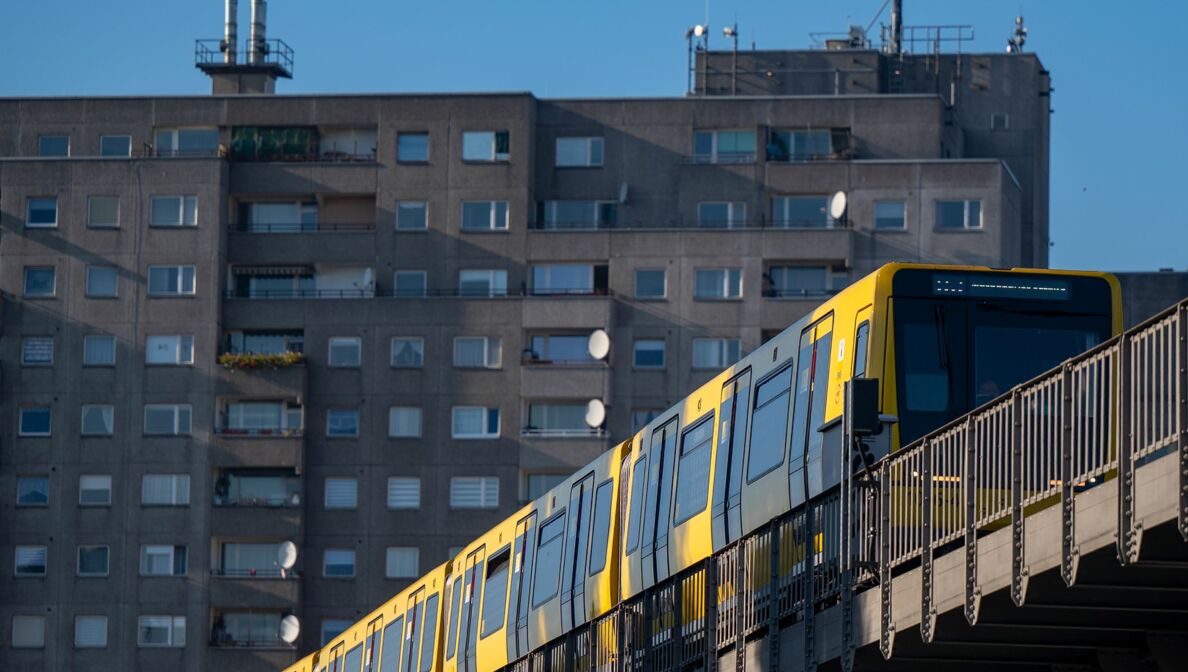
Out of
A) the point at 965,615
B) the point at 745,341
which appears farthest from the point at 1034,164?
the point at 965,615

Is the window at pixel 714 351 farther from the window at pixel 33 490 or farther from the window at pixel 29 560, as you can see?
the window at pixel 29 560

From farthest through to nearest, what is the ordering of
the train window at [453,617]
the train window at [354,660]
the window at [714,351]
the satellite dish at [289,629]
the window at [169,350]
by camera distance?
1. the window at [169,350]
2. the window at [714,351]
3. the satellite dish at [289,629]
4. the train window at [354,660]
5. the train window at [453,617]

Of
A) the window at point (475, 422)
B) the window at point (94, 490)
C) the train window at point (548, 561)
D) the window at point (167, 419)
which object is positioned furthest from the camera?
the window at point (94, 490)

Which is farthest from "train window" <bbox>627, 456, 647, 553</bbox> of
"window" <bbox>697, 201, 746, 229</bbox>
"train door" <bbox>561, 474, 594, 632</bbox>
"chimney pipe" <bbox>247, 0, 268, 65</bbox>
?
"chimney pipe" <bbox>247, 0, 268, 65</bbox>

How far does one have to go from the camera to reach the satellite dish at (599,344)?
65750 millimetres

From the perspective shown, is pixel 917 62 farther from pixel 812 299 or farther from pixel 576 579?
pixel 576 579

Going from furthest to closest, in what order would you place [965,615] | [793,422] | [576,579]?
1. [576,579]
2. [793,422]
3. [965,615]

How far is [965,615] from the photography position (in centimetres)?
1571

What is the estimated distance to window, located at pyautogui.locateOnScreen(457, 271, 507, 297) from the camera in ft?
225

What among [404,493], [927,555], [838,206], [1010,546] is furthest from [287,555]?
[1010,546]

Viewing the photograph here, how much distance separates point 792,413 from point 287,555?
153 ft

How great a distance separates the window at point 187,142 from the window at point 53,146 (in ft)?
9.87

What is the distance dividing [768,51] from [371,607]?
2107cm

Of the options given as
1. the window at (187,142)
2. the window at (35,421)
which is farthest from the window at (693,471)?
the window at (187,142)
